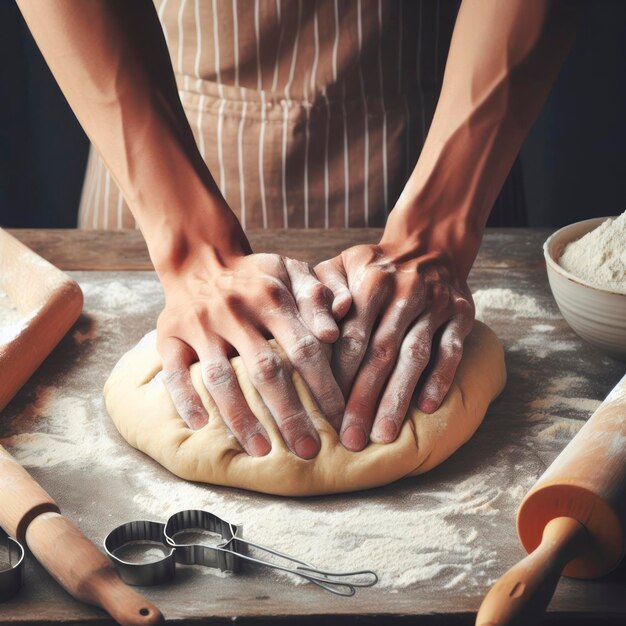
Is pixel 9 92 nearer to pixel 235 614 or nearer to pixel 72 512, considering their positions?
pixel 72 512

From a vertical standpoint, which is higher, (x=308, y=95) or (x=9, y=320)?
(x=308, y=95)

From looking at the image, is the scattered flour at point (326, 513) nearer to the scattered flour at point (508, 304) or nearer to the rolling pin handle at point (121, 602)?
the rolling pin handle at point (121, 602)

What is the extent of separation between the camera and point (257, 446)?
125 centimetres

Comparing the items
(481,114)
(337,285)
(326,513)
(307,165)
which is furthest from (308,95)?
(326,513)

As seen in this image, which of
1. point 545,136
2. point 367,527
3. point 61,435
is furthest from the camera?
point 545,136

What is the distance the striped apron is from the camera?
1959 mm

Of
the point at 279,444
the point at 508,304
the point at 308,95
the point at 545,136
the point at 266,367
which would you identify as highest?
the point at 308,95

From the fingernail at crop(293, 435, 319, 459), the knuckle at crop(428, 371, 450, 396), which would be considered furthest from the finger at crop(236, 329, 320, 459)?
the knuckle at crop(428, 371, 450, 396)

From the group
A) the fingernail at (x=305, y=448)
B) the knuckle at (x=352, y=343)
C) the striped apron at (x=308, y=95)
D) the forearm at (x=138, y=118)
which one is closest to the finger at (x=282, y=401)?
the fingernail at (x=305, y=448)

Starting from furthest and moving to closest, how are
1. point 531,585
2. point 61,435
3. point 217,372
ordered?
point 61,435 < point 217,372 < point 531,585

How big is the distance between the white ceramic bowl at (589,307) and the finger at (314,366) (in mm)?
504

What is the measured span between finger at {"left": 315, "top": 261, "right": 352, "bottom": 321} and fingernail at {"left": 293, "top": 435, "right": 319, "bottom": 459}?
208mm

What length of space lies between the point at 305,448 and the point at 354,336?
0.19 m

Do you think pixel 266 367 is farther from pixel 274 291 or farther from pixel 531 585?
pixel 531 585
